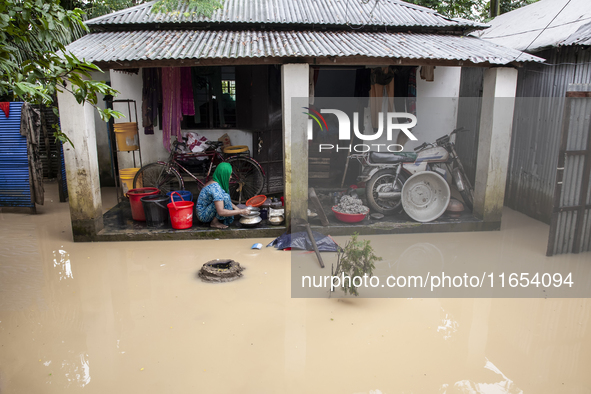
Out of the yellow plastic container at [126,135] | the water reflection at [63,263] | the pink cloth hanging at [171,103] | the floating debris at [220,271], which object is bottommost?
the water reflection at [63,263]

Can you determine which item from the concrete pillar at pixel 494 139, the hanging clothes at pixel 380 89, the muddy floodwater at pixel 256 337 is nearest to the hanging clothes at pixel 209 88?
the hanging clothes at pixel 380 89

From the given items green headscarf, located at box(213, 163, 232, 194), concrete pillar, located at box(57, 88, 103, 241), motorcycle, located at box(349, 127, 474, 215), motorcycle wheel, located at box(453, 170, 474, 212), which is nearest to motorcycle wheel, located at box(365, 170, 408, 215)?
motorcycle, located at box(349, 127, 474, 215)

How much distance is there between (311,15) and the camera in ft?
25.8

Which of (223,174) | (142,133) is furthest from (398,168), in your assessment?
(142,133)

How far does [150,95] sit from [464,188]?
251 inches

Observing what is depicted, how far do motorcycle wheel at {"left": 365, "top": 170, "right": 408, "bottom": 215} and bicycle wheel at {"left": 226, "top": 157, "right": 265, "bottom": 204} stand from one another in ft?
7.71

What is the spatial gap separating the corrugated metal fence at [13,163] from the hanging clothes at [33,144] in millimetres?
74

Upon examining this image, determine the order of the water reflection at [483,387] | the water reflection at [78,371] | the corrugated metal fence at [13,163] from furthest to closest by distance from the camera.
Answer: the corrugated metal fence at [13,163], the water reflection at [78,371], the water reflection at [483,387]

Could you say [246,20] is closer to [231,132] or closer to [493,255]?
[231,132]

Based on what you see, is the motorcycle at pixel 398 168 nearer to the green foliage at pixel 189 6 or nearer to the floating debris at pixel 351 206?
the floating debris at pixel 351 206

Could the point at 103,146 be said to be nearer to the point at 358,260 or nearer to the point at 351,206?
the point at 351,206

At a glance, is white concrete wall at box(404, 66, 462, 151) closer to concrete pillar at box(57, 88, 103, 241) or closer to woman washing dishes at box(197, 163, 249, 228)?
woman washing dishes at box(197, 163, 249, 228)

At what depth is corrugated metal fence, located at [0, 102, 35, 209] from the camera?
A: 7742 millimetres

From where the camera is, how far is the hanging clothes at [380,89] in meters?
8.43
